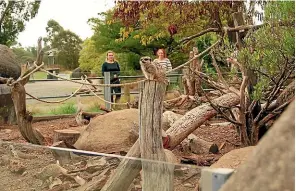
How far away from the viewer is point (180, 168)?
194cm

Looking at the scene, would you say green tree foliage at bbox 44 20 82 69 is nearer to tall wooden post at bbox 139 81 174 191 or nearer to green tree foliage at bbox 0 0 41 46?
green tree foliage at bbox 0 0 41 46

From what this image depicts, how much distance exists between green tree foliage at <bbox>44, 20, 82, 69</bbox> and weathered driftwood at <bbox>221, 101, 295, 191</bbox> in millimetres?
22753

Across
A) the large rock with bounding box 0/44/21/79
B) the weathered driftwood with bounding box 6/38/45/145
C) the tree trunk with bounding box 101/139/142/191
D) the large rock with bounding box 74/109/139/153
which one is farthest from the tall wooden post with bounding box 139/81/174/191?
the large rock with bounding box 0/44/21/79

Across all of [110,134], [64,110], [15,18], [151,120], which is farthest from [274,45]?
[15,18]

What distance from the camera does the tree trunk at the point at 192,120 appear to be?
468 centimetres

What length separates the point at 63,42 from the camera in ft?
89.6

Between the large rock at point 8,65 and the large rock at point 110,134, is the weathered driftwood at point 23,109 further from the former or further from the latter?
the large rock at point 8,65

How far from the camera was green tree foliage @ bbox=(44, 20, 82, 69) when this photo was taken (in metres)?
24.2

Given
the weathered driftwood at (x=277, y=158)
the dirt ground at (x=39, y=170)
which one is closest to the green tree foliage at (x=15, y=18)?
the dirt ground at (x=39, y=170)

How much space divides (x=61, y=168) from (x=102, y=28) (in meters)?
12.2

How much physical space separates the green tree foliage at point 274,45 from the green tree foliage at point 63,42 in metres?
19.9

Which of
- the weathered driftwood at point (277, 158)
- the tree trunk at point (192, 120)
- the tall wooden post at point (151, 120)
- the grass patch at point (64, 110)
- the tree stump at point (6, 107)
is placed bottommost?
the grass patch at point (64, 110)

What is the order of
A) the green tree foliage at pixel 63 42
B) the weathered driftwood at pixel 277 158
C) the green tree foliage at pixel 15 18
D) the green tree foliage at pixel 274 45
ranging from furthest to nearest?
the green tree foliage at pixel 63 42 → the green tree foliage at pixel 15 18 → the green tree foliage at pixel 274 45 → the weathered driftwood at pixel 277 158

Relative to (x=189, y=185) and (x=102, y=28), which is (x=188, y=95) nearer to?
(x=189, y=185)
